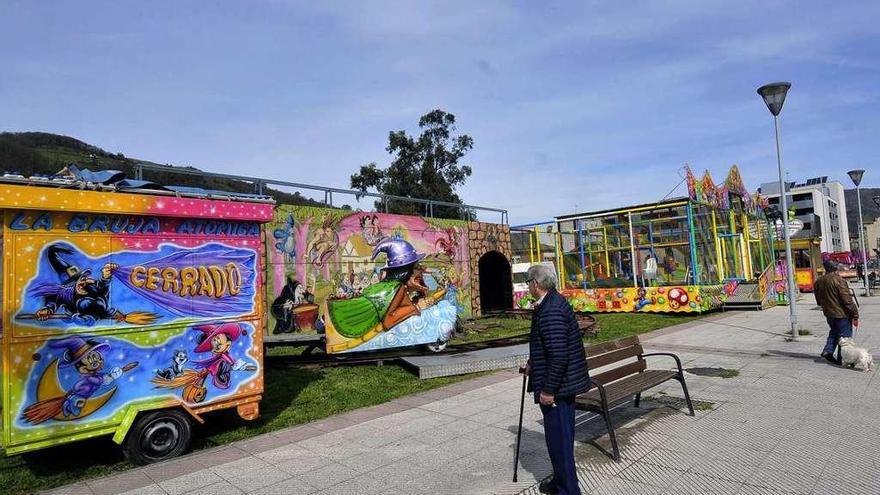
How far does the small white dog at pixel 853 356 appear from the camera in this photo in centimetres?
770

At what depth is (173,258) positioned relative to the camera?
539cm

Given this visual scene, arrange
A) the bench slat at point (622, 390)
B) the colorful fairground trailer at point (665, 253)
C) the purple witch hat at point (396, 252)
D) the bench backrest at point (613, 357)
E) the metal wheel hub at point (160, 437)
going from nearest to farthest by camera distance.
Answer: the bench slat at point (622, 390), the metal wheel hub at point (160, 437), the bench backrest at point (613, 357), the purple witch hat at point (396, 252), the colorful fairground trailer at point (665, 253)

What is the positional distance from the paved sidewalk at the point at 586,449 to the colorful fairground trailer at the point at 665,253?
41.4 ft

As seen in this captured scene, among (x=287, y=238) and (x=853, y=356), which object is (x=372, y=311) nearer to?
(x=287, y=238)

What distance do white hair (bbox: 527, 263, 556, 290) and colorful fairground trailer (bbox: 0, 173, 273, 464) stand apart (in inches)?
136

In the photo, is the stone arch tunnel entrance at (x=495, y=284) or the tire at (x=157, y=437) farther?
the stone arch tunnel entrance at (x=495, y=284)

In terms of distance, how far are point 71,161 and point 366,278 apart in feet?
26.4

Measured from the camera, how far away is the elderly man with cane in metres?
3.68

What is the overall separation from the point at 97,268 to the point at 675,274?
902 inches

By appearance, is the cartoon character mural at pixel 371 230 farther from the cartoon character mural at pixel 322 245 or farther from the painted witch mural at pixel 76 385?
the painted witch mural at pixel 76 385

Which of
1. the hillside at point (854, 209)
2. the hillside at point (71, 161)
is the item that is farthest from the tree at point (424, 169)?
the hillside at point (854, 209)

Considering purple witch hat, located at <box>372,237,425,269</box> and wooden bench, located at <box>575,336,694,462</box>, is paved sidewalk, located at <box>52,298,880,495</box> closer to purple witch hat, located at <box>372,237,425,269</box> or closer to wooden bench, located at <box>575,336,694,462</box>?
wooden bench, located at <box>575,336,694,462</box>

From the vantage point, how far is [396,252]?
1560cm

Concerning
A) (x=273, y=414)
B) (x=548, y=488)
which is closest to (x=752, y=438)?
(x=548, y=488)
